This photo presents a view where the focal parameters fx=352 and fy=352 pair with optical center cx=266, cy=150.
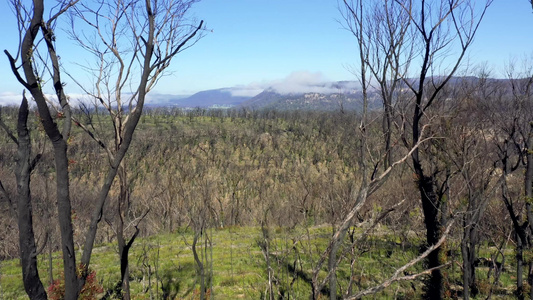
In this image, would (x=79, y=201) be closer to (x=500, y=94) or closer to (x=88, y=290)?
(x=88, y=290)

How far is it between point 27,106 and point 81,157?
159ft

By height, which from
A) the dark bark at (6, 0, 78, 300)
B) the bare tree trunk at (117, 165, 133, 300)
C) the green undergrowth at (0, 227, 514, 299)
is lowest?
the green undergrowth at (0, 227, 514, 299)

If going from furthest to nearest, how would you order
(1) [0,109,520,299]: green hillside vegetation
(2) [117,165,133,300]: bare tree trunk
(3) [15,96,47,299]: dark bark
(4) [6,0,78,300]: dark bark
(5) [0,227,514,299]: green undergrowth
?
(5) [0,227,514,299]: green undergrowth, (1) [0,109,520,299]: green hillside vegetation, (2) [117,165,133,300]: bare tree trunk, (3) [15,96,47,299]: dark bark, (4) [6,0,78,300]: dark bark

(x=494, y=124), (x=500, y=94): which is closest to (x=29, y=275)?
(x=494, y=124)

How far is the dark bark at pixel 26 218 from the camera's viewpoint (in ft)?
14.1

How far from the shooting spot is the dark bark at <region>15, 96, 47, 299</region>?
4.31m

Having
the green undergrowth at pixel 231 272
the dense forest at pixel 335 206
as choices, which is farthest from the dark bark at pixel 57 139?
the green undergrowth at pixel 231 272

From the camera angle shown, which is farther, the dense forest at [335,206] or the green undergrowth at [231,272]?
the green undergrowth at [231,272]

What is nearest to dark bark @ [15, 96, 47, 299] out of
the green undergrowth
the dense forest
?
the dense forest

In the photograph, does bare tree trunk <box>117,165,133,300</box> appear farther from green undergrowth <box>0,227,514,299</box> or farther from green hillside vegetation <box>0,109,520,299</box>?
green undergrowth <box>0,227,514,299</box>

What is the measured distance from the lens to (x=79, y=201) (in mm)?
27109

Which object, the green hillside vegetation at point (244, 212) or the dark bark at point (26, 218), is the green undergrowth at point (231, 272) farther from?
the dark bark at point (26, 218)

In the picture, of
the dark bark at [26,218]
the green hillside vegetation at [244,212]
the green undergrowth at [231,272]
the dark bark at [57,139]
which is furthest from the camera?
the green undergrowth at [231,272]

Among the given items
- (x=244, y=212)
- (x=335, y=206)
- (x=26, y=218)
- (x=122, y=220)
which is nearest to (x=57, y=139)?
(x=26, y=218)
